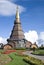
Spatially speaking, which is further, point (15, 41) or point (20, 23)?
point (20, 23)

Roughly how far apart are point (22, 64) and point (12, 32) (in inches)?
3294

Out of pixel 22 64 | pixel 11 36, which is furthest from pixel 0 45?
pixel 22 64

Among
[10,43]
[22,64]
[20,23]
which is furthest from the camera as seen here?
[20,23]

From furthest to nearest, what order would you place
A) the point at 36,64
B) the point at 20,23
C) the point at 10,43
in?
the point at 20,23
the point at 10,43
the point at 36,64

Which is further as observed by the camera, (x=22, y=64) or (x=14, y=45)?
(x=14, y=45)

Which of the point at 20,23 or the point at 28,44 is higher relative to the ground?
the point at 20,23

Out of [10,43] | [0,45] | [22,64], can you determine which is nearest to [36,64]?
[22,64]

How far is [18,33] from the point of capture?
10450 centimetres

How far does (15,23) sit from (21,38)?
8.80 m

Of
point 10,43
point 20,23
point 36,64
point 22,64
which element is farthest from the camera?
point 20,23

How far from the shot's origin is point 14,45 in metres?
102

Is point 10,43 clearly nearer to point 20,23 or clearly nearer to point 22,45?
point 22,45

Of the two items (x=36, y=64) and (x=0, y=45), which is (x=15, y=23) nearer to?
(x=0, y=45)

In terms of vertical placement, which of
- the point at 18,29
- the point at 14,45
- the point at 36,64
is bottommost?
the point at 36,64
